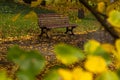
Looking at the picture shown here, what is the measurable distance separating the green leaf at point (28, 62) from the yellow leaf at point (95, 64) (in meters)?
0.11

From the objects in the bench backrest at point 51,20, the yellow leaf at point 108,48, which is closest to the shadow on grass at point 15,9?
the bench backrest at point 51,20

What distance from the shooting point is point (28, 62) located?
2.67 feet

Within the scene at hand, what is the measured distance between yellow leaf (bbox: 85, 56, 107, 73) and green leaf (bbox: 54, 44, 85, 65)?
43mm

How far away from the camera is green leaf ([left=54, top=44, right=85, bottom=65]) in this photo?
80 centimetres

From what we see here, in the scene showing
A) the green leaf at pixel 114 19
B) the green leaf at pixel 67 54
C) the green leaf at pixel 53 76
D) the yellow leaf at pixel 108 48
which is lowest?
the green leaf at pixel 53 76

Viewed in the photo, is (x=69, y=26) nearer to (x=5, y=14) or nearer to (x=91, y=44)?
(x=5, y=14)

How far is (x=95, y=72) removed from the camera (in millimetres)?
771

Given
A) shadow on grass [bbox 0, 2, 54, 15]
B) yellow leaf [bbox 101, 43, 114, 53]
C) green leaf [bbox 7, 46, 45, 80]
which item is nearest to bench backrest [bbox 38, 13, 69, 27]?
shadow on grass [bbox 0, 2, 54, 15]

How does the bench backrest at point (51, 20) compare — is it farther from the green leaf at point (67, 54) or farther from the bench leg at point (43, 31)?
A: the green leaf at point (67, 54)

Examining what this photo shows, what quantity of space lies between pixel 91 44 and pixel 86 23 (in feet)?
54.0

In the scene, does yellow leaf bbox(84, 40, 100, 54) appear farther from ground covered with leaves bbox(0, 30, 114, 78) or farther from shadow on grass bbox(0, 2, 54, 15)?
shadow on grass bbox(0, 2, 54, 15)

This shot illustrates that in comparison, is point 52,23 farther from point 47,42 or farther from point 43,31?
point 47,42

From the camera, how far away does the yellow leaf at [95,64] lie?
0.76m

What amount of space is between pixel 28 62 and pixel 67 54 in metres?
0.10
